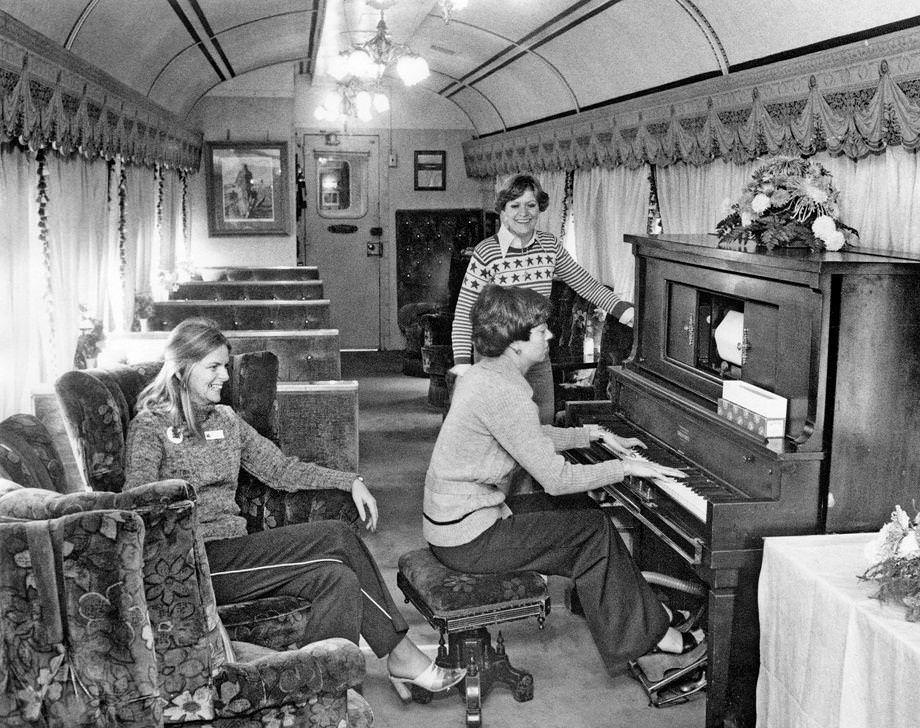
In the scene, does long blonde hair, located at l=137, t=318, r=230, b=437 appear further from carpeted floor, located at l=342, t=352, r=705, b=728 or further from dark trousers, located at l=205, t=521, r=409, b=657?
carpeted floor, located at l=342, t=352, r=705, b=728

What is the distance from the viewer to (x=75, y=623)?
2258 millimetres

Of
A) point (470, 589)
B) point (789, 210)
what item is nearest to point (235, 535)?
point (470, 589)

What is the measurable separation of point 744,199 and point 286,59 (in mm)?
8633

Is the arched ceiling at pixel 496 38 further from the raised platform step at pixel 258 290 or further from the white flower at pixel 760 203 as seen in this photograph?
the raised platform step at pixel 258 290

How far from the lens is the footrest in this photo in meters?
3.42

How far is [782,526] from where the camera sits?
126 inches

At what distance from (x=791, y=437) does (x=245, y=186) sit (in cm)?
992

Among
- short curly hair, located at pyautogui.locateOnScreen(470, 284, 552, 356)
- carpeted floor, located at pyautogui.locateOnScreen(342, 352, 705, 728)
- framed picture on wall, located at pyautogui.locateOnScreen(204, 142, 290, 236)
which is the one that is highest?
framed picture on wall, located at pyautogui.locateOnScreen(204, 142, 290, 236)

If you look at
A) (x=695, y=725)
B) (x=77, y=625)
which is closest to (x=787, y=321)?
(x=695, y=725)

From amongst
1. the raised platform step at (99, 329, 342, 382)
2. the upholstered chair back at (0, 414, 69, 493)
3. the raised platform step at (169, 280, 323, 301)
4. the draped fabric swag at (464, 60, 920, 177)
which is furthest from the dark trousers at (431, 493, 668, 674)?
the raised platform step at (169, 280, 323, 301)

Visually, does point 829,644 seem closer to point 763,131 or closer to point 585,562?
point 585,562

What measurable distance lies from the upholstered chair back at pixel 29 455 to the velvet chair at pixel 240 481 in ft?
0.88

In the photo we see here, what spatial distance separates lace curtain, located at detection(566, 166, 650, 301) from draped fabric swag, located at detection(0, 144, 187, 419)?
3.84 metres

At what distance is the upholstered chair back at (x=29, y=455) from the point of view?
9.78 ft
